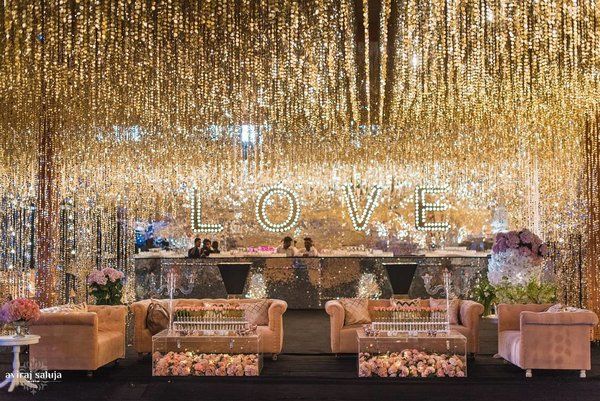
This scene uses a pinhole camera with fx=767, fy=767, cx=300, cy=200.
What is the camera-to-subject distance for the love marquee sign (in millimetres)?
16250

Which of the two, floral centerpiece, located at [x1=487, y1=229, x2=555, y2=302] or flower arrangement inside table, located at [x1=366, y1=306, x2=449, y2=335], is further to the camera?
floral centerpiece, located at [x1=487, y1=229, x2=555, y2=302]

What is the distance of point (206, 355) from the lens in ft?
25.6

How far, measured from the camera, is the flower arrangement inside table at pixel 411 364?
7.61m

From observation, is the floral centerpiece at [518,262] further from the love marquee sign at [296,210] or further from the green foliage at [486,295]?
the love marquee sign at [296,210]

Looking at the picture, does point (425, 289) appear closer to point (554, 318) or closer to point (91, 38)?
point (554, 318)

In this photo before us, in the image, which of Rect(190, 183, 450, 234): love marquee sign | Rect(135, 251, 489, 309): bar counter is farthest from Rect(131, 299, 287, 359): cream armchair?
Rect(190, 183, 450, 234): love marquee sign

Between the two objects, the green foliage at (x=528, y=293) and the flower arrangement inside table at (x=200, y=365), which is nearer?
the flower arrangement inside table at (x=200, y=365)

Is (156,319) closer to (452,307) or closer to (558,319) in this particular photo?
(452,307)

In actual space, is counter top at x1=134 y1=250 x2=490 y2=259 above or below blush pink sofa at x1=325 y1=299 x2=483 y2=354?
above

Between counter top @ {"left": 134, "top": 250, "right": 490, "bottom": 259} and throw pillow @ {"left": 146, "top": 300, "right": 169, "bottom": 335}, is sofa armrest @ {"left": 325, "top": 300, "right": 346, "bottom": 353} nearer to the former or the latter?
throw pillow @ {"left": 146, "top": 300, "right": 169, "bottom": 335}

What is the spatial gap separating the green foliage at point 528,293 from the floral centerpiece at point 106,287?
5.25m

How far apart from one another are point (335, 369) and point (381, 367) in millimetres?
660

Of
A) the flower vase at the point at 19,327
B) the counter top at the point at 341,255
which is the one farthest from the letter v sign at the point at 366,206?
the flower vase at the point at 19,327

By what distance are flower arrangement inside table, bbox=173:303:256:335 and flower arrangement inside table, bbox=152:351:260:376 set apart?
0.28m
